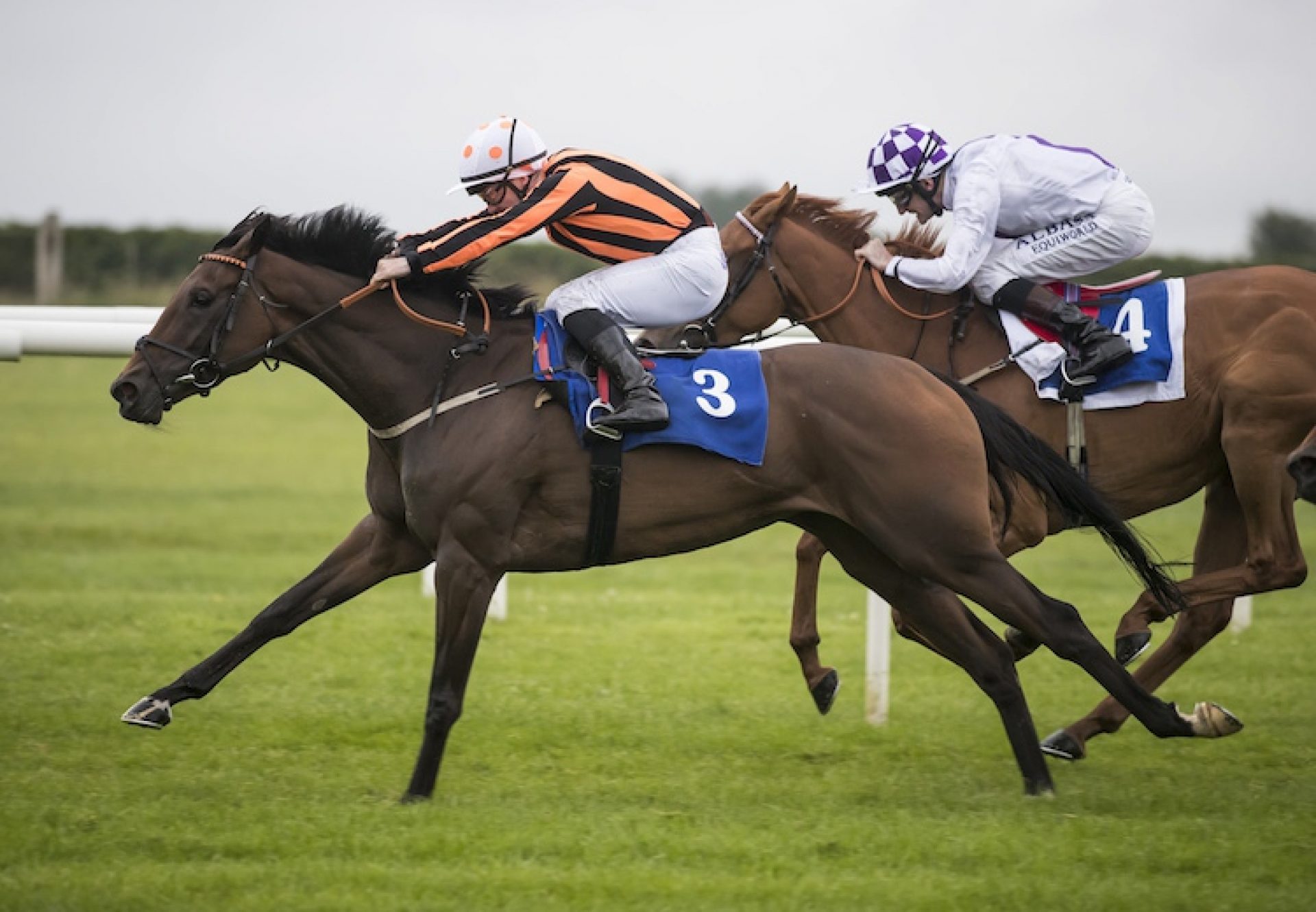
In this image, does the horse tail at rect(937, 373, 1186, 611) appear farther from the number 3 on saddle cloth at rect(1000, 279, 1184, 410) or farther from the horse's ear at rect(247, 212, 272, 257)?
the horse's ear at rect(247, 212, 272, 257)

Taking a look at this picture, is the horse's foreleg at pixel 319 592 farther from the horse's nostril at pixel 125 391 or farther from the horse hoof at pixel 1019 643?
the horse hoof at pixel 1019 643

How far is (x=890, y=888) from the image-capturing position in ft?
14.1

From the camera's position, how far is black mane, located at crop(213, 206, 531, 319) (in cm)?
553

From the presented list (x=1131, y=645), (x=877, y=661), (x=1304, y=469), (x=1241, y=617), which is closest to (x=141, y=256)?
(x=1241, y=617)

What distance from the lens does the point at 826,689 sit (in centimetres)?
638

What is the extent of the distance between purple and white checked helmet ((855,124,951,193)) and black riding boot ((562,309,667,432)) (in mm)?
1471

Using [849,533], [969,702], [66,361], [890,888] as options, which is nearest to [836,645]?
[969,702]

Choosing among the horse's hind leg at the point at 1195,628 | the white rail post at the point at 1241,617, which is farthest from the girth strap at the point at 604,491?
the white rail post at the point at 1241,617

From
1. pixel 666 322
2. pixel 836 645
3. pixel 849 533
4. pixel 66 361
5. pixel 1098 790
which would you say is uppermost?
pixel 666 322

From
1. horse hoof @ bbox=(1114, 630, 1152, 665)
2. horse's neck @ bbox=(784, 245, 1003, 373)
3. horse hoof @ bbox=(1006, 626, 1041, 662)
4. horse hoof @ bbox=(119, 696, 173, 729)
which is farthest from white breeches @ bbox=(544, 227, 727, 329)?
horse hoof @ bbox=(1114, 630, 1152, 665)

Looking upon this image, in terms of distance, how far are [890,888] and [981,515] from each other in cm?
139

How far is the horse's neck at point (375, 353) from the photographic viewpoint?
5.47 meters

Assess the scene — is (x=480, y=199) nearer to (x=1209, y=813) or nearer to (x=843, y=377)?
(x=843, y=377)

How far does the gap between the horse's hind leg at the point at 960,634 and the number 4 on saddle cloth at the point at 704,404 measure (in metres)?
0.55
